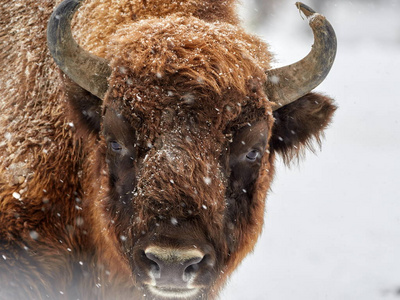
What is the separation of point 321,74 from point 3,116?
7.75 feet

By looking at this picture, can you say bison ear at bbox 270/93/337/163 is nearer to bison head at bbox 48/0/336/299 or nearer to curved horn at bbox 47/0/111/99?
bison head at bbox 48/0/336/299

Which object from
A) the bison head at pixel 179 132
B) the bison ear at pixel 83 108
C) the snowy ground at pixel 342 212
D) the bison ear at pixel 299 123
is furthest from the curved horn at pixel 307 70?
the bison ear at pixel 83 108

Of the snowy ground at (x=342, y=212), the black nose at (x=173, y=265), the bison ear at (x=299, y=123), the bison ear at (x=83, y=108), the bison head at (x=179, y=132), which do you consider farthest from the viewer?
the snowy ground at (x=342, y=212)

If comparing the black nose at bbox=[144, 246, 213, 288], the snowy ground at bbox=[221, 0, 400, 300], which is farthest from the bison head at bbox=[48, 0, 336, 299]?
the snowy ground at bbox=[221, 0, 400, 300]

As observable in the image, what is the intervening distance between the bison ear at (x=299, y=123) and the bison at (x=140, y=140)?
0.01 metres

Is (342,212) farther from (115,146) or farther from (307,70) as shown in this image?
(115,146)

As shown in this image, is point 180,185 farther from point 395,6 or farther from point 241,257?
point 395,6

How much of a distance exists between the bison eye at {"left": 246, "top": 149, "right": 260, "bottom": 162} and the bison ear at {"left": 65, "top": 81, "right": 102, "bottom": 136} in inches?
42.6

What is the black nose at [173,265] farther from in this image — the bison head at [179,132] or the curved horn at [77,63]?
the curved horn at [77,63]

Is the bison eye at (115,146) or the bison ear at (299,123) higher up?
the bison eye at (115,146)

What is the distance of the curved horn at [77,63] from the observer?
355cm

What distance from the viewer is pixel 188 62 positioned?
11.0 feet

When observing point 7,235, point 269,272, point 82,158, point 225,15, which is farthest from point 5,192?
point 269,272

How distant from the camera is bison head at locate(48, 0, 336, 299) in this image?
10.2ft
